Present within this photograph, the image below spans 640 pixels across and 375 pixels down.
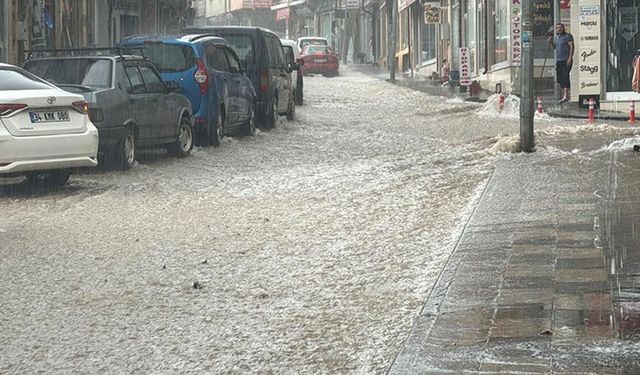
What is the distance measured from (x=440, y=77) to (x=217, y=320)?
3927cm

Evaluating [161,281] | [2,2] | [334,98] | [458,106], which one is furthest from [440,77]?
[161,281]

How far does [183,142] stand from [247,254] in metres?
8.22

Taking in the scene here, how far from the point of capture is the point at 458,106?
97.0ft

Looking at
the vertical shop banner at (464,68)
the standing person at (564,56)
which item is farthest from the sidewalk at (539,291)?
the vertical shop banner at (464,68)

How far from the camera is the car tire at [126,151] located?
604 inches

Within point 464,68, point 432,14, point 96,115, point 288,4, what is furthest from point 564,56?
point 288,4

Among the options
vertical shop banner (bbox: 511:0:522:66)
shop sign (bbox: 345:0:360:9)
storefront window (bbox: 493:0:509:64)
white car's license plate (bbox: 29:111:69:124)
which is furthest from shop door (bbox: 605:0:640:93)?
shop sign (bbox: 345:0:360:9)

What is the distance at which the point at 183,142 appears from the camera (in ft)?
58.0

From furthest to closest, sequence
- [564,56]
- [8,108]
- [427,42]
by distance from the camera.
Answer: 1. [427,42]
2. [564,56]
3. [8,108]

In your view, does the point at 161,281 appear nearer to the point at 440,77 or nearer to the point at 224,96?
the point at 224,96

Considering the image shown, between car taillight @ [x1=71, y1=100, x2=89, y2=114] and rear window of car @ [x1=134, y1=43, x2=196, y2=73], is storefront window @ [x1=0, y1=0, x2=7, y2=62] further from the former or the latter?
car taillight @ [x1=71, y1=100, x2=89, y2=114]

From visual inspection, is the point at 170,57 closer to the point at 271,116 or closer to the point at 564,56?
the point at 271,116

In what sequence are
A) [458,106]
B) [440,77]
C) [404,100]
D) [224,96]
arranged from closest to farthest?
[224,96]
[458,106]
[404,100]
[440,77]

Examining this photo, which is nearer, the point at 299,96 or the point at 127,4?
the point at 299,96
